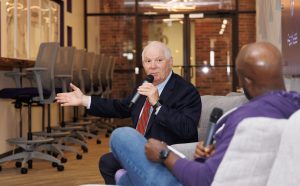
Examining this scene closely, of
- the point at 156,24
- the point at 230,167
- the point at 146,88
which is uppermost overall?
the point at 156,24

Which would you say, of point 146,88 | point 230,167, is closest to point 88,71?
point 146,88

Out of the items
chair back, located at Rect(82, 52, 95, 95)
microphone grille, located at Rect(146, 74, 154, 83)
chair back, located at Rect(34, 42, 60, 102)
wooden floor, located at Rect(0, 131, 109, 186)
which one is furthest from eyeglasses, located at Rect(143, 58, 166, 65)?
chair back, located at Rect(82, 52, 95, 95)

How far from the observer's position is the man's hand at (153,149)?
6.44 feet

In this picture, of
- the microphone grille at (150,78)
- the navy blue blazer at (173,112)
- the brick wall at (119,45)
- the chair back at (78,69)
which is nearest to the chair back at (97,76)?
the chair back at (78,69)

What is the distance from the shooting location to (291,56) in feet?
11.4

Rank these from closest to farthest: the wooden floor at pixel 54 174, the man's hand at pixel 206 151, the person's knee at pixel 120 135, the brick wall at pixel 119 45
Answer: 1. the man's hand at pixel 206 151
2. the person's knee at pixel 120 135
3. the wooden floor at pixel 54 174
4. the brick wall at pixel 119 45

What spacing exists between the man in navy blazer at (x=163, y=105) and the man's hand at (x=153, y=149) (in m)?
0.71

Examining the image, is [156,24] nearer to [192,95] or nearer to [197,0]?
[197,0]

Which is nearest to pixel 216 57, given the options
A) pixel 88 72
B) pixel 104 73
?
pixel 104 73

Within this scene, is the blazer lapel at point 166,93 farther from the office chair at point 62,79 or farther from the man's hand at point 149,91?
the office chair at point 62,79

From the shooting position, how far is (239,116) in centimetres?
168

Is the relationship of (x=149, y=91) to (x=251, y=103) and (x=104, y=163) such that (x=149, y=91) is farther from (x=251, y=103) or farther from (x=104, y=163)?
(x=251, y=103)

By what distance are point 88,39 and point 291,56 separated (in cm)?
897

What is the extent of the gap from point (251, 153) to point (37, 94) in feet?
14.6
